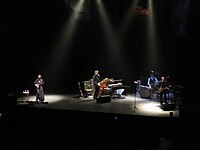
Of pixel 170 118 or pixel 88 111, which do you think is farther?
pixel 88 111

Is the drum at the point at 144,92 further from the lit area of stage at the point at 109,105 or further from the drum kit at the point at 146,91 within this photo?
the lit area of stage at the point at 109,105

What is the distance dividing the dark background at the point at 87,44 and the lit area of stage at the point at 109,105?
2628 millimetres

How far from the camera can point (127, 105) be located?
14.5m

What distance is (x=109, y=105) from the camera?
47.5 ft

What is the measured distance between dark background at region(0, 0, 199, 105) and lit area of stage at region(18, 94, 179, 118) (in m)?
2.63

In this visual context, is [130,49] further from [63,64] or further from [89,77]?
[63,64]

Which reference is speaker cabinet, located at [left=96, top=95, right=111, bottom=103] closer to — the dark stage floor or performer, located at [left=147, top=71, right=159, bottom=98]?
the dark stage floor

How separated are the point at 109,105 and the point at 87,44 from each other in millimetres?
6104

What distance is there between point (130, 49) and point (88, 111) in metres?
7.16

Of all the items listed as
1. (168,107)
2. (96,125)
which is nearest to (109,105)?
(96,125)

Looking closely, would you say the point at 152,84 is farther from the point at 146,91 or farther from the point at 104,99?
the point at 104,99

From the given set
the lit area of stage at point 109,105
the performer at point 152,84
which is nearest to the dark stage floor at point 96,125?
the lit area of stage at point 109,105

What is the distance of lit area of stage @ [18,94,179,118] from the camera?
12875 millimetres

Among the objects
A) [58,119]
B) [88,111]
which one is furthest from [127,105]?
[58,119]
